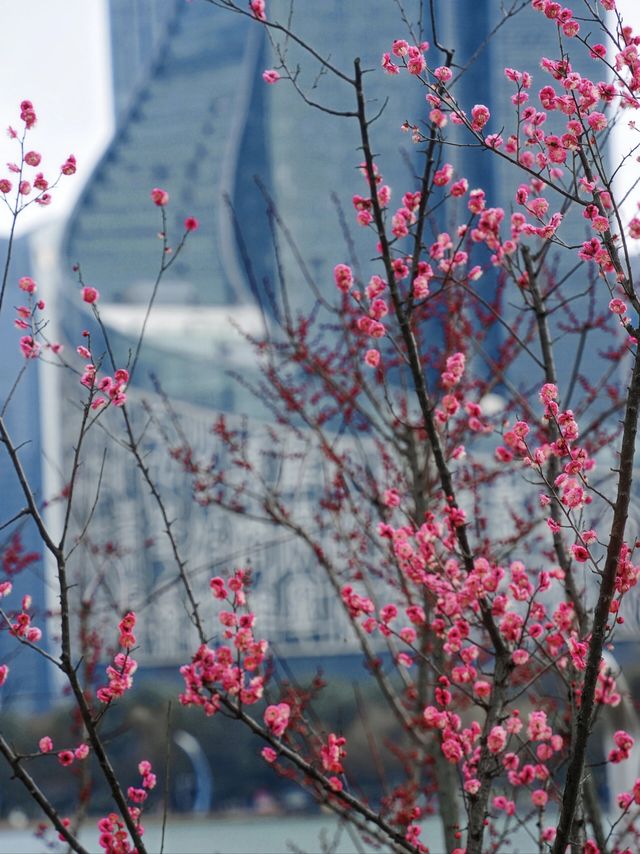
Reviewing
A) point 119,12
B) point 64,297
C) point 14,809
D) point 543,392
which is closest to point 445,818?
point 543,392

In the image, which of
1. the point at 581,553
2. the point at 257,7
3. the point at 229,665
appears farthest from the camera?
the point at 257,7

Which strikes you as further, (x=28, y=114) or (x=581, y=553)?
(x=28, y=114)

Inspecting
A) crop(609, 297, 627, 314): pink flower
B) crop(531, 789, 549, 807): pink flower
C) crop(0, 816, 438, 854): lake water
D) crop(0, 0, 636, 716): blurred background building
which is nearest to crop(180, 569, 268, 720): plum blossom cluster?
crop(531, 789, 549, 807): pink flower

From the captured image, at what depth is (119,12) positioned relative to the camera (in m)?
76.5

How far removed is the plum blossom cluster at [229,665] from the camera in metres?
3.24

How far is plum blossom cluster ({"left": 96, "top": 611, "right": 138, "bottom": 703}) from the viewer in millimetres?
3045

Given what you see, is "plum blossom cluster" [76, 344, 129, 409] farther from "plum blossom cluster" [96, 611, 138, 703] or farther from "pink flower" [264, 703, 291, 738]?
"pink flower" [264, 703, 291, 738]

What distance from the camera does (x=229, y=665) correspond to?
3.35 m

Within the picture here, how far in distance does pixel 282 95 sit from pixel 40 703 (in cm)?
2373

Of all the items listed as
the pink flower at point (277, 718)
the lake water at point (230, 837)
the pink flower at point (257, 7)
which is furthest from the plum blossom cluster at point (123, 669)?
the lake water at point (230, 837)

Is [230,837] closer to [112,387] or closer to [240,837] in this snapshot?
Answer: [240,837]

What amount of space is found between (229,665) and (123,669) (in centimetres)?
30

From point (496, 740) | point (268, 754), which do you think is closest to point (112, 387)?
point (268, 754)

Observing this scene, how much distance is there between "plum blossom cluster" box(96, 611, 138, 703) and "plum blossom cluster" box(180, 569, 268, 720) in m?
0.14
